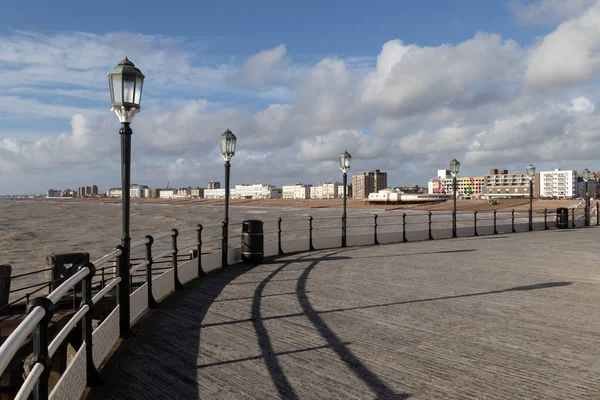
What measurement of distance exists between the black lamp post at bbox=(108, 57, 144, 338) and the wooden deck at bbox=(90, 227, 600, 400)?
561 mm

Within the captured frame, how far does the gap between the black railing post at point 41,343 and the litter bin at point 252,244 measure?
30.0 ft

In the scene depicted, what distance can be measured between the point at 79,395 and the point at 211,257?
22.9ft

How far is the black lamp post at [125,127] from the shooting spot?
18.5 ft

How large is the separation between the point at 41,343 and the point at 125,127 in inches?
151

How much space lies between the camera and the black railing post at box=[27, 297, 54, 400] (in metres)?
2.75

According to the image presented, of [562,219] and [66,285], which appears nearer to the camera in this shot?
[66,285]

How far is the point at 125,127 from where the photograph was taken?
6012 millimetres

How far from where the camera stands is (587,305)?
283 inches

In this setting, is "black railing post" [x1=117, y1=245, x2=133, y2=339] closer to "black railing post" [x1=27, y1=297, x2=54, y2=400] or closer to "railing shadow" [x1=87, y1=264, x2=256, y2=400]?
"railing shadow" [x1=87, y1=264, x2=256, y2=400]

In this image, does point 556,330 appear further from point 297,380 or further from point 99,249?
point 99,249

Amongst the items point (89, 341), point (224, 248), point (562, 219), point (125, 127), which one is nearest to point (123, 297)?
point (89, 341)

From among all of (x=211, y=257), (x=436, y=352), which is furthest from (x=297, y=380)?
(x=211, y=257)

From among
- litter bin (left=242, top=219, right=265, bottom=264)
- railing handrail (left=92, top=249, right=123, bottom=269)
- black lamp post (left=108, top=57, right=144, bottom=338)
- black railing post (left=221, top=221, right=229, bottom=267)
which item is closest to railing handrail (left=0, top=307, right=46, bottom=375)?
railing handrail (left=92, top=249, right=123, bottom=269)

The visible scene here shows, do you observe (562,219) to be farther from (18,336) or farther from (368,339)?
(18,336)
